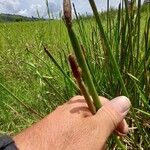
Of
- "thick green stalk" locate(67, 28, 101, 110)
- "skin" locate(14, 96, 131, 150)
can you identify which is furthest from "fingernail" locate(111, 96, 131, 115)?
"thick green stalk" locate(67, 28, 101, 110)

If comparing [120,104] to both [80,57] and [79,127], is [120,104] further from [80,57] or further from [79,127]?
[80,57]

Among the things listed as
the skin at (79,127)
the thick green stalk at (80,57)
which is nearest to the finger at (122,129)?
the skin at (79,127)

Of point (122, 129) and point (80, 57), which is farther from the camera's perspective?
point (122, 129)

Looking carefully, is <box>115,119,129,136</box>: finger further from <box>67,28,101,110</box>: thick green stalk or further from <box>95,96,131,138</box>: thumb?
<box>67,28,101,110</box>: thick green stalk

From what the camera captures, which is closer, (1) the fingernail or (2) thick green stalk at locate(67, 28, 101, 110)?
(2) thick green stalk at locate(67, 28, 101, 110)

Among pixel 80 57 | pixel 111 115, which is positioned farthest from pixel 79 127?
pixel 80 57

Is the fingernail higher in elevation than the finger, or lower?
higher

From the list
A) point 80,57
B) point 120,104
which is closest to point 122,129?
point 120,104

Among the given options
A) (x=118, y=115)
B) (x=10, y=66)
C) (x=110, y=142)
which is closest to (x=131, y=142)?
(x=110, y=142)

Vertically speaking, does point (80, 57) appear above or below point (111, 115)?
above
